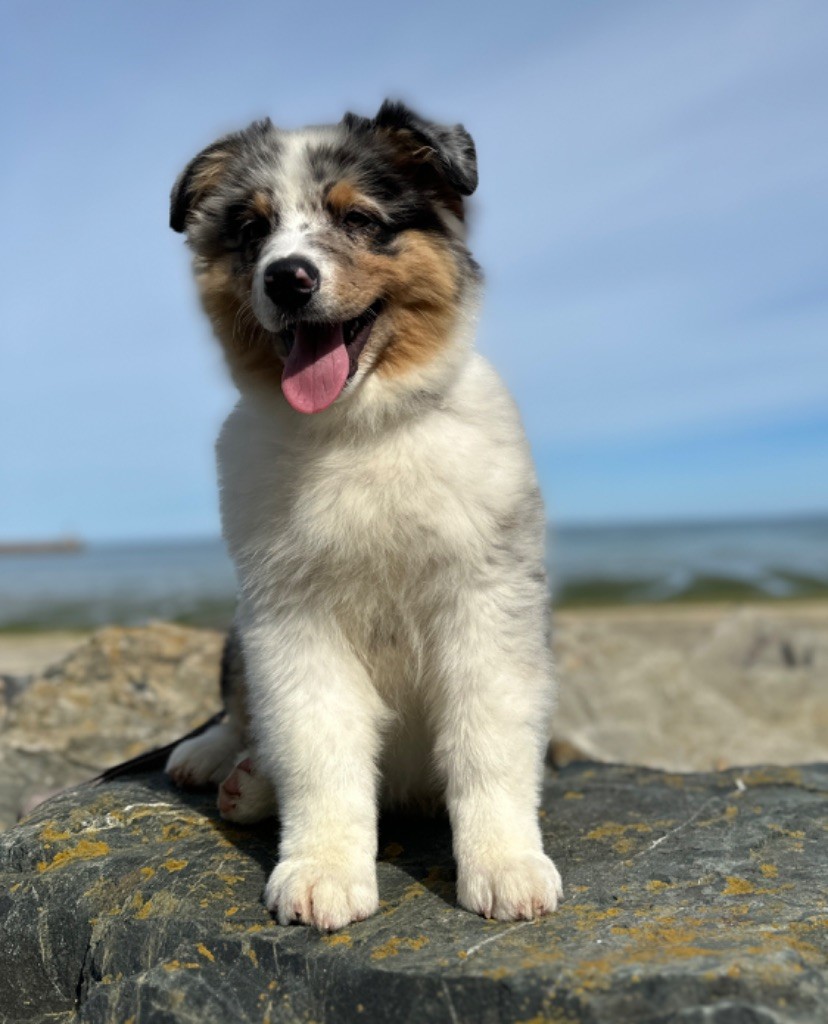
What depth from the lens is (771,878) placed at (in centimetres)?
347

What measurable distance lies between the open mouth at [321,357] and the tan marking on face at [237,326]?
11cm

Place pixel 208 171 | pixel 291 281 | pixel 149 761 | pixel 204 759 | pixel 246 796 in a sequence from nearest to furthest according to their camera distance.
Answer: pixel 291 281 < pixel 246 796 < pixel 208 171 < pixel 204 759 < pixel 149 761

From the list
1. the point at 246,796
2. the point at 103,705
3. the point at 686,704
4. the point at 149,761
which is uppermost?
the point at 246,796

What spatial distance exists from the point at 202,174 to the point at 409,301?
50.4 inches

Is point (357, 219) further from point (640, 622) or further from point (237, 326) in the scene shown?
point (640, 622)

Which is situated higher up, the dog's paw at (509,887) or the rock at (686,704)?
the dog's paw at (509,887)

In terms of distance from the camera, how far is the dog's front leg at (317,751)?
3.35 metres

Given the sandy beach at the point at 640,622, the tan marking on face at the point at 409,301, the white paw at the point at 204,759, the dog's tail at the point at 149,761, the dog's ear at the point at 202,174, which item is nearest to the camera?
the tan marking on face at the point at 409,301

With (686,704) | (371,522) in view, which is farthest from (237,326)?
(686,704)

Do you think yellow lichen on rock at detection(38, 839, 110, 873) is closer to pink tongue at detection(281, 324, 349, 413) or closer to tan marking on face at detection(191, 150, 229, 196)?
pink tongue at detection(281, 324, 349, 413)

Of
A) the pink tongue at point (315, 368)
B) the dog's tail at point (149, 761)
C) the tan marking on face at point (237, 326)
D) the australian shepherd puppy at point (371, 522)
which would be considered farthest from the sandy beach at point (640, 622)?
the pink tongue at point (315, 368)

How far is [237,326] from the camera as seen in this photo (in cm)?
385

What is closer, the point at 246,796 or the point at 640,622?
the point at 246,796

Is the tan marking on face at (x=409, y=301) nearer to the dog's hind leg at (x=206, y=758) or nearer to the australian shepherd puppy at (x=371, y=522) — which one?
the australian shepherd puppy at (x=371, y=522)
